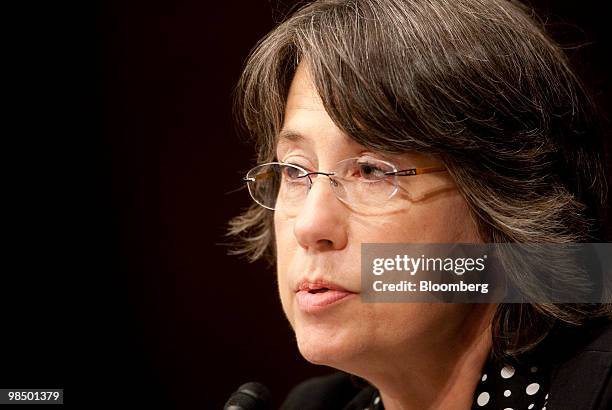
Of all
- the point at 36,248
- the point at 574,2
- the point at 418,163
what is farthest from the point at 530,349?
the point at 36,248

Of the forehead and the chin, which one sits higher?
the forehead

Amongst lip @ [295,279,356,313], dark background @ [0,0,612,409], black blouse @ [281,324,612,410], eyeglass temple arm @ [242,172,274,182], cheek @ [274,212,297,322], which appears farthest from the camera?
dark background @ [0,0,612,409]

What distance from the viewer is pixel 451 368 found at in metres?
1.59

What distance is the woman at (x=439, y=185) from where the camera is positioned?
147 cm

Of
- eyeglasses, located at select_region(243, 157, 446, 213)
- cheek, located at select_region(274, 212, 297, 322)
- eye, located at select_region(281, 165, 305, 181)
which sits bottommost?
cheek, located at select_region(274, 212, 297, 322)

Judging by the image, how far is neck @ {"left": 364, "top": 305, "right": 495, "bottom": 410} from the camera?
157 cm

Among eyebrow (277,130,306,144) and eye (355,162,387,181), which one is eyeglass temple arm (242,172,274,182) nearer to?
eyebrow (277,130,306,144)

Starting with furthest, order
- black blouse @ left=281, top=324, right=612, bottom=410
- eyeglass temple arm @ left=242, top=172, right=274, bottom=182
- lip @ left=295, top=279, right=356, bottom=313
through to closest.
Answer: eyeglass temple arm @ left=242, top=172, right=274, bottom=182 < lip @ left=295, top=279, right=356, bottom=313 < black blouse @ left=281, top=324, right=612, bottom=410

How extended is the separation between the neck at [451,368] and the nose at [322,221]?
0.85 feet

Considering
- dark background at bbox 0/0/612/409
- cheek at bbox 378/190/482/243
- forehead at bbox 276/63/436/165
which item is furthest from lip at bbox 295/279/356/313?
dark background at bbox 0/0/612/409

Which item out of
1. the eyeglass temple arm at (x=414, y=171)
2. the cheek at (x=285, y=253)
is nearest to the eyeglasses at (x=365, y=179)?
the eyeglass temple arm at (x=414, y=171)

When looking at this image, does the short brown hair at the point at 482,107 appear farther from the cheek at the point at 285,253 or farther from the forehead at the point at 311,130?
the cheek at the point at 285,253

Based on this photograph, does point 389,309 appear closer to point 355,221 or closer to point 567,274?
point 355,221

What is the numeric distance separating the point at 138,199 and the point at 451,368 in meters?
1.15
